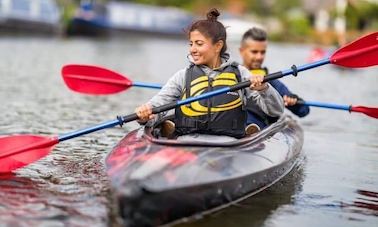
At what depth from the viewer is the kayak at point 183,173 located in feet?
14.4

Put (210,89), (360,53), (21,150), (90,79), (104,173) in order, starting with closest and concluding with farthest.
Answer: (210,89) < (21,150) < (104,173) < (360,53) < (90,79)

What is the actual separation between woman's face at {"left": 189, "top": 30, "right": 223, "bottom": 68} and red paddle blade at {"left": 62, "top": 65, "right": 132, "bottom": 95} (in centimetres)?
157

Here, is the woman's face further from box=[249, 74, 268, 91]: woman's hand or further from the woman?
box=[249, 74, 268, 91]: woman's hand

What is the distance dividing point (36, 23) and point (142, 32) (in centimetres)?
877

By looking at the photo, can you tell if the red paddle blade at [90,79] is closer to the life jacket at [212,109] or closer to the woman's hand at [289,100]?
the life jacket at [212,109]

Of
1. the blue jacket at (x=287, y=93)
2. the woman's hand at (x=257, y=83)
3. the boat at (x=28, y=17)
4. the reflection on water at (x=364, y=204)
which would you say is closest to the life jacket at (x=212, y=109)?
the woman's hand at (x=257, y=83)

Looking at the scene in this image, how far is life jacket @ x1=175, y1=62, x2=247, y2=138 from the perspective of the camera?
579 centimetres

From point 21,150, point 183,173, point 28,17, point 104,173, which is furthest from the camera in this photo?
point 28,17

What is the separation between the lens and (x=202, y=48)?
577 cm

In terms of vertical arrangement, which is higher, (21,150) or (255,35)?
(255,35)

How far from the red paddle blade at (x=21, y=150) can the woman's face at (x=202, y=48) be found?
133 centimetres

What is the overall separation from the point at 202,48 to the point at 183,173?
139cm

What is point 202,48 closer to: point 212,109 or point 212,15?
point 212,15

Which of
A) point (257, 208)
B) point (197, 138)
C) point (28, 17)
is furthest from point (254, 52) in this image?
point (28, 17)
